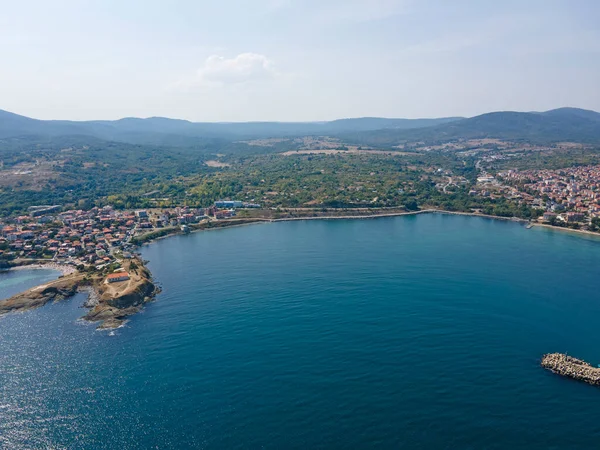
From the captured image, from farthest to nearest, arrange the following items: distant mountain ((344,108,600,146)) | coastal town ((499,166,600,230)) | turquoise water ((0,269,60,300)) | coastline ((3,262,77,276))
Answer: distant mountain ((344,108,600,146)) → coastal town ((499,166,600,230)) → coastline ((3,262,77,276)) → turquoise water ((0,269,60,300))

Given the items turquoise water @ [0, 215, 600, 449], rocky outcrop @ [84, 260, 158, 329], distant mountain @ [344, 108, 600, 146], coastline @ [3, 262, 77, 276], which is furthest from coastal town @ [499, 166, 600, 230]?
distant mountain @ [344, 108, 600, 146]

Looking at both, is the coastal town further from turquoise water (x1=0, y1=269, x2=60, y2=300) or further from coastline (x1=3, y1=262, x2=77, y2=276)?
turquoise water (x1=0, y1=269, x2=60, y2=300)

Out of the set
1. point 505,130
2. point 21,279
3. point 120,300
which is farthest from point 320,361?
point 505,130

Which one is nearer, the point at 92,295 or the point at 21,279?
the point at 92,295

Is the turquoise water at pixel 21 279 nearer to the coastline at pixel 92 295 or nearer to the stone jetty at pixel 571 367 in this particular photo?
the coastline at pixel 92 295

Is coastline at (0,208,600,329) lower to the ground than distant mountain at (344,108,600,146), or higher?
lower

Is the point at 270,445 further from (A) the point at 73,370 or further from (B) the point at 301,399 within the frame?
(A) the point at 73,370

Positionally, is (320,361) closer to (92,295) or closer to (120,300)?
(120,300)
